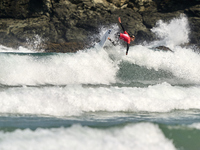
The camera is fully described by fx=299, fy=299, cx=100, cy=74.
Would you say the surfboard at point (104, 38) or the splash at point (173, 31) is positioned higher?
the surfboard at point (104, 38)

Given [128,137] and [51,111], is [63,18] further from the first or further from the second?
[128,137]

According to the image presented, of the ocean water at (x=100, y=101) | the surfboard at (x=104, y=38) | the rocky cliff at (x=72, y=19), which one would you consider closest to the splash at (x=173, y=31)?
the rocky cliff at (x=72, y=19)

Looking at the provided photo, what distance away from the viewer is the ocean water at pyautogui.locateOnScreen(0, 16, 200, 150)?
4562mm

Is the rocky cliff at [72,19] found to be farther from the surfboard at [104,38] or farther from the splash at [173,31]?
the surfboard at [104,38]

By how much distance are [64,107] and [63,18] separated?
1950cm

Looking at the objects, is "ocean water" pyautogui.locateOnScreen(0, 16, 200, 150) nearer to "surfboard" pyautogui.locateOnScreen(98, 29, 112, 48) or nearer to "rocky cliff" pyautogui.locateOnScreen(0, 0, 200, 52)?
"surfboard" pyautogui.locateOnScreen(98, 29, 112, 48)

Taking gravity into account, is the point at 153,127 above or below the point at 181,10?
above

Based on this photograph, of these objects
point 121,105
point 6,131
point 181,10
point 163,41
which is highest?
point 6,131

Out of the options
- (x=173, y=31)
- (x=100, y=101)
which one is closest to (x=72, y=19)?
(x=173, y=31)

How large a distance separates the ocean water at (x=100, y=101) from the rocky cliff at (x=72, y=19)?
38.2 feet

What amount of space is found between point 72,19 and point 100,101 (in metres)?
18.8

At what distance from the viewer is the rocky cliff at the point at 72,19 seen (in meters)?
24.9

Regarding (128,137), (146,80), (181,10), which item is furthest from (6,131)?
(181,10)

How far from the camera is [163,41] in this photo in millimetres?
26516
